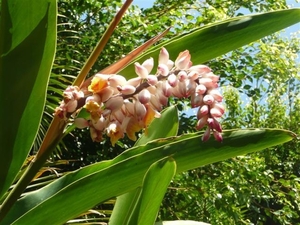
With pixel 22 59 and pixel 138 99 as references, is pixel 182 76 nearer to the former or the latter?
pixel 138 99

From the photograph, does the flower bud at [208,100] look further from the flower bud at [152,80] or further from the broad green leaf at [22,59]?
the broad green leaf at [22,59]

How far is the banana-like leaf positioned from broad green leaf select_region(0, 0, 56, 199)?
69 millimetres

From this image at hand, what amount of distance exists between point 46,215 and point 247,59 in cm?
313

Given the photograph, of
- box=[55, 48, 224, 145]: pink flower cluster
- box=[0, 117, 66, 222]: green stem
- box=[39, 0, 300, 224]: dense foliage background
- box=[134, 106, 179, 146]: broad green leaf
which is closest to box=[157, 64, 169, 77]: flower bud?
box=[55, 48, 224, 145]: pink flower cluster

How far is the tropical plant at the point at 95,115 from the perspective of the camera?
1.91 ft

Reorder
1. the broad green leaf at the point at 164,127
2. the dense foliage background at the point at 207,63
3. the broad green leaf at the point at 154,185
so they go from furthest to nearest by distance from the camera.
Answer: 1. the dense foliage background at the point at 207,63
2. the broad green leaf at the point at 164,127
3. the broad green leaf at the point at 154,185

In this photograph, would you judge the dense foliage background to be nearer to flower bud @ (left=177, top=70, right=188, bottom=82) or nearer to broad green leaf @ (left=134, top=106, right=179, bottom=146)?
broad green leaf @ (left=134, top=106, right=179, bottom=146)

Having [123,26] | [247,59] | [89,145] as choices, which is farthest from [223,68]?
[89,145]

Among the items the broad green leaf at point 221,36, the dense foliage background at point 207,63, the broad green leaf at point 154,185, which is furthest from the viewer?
the dense foliage background at point 207,63

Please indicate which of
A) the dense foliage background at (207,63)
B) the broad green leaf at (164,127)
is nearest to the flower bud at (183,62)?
the broad green leaf at (164,127)

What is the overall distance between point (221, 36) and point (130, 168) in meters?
0.20

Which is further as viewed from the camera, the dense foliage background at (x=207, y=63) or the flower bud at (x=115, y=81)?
the dense foliage background at (x=207, y=63)

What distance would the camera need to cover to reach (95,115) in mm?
572

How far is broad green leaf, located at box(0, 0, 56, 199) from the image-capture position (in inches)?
24.6
